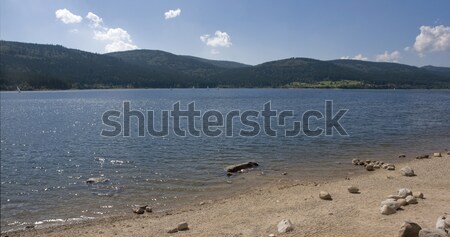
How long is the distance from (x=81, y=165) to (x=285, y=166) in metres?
13.9

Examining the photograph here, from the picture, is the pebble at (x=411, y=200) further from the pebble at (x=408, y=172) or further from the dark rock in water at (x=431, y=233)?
the pebble at (x=408, y=172)

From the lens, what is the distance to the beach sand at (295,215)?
13.2 metres

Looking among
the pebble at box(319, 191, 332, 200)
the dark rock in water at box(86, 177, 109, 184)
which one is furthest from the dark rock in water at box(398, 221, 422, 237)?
the dark rock in water at box(86, 177, 109, 184)

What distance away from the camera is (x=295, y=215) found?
14891mm

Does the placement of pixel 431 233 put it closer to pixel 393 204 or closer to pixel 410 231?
pixel 410 231

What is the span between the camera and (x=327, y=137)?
41.0 metres

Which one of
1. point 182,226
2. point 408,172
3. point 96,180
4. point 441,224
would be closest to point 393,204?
point 441,224

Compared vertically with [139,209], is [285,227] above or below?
above

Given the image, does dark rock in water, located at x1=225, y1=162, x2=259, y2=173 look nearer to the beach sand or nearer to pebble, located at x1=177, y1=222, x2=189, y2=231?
the beach sand

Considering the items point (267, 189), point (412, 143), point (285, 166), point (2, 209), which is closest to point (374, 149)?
point (412, 143)

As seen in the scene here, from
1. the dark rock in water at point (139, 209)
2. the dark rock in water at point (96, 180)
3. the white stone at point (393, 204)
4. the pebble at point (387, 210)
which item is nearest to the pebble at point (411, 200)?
the white stone at point (393, 204)

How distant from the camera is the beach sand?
13188 millimetres

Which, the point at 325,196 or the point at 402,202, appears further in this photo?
the point at 325,196

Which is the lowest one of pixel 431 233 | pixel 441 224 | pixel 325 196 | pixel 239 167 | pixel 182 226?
pixel 239 167
